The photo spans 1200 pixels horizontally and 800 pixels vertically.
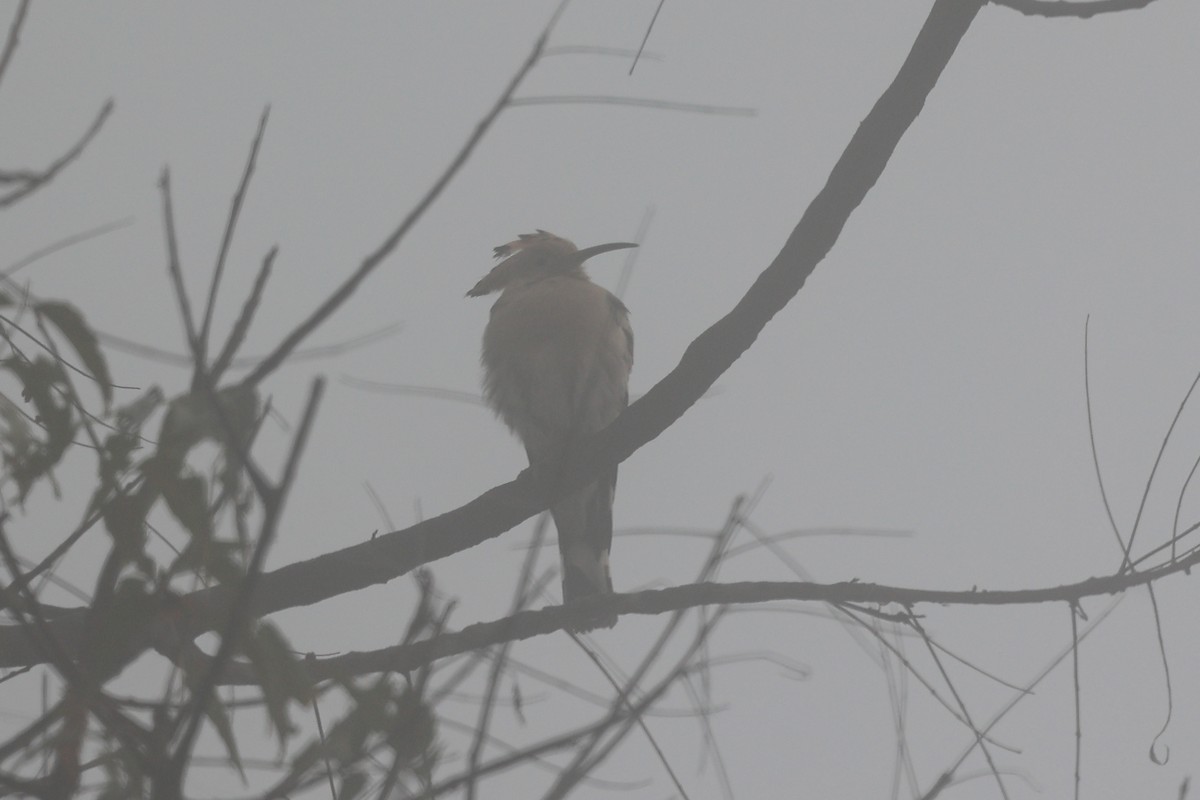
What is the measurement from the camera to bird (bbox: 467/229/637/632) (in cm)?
498

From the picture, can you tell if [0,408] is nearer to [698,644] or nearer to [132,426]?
[132,426]

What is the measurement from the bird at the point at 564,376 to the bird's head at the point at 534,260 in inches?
7.6

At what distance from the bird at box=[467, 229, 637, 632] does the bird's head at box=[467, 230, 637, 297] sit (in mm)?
192

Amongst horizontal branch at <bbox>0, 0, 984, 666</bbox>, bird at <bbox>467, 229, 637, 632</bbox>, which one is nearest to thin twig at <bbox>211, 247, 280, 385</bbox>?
horizontal branch at <bbox>0, 0, 984, 666</bbox>

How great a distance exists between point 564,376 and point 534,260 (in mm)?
1048

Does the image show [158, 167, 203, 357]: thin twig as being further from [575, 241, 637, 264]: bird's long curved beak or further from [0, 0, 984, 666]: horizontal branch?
[575, 241, 637, 264]: bird's long curved beak

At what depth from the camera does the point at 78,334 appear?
5.36 ft

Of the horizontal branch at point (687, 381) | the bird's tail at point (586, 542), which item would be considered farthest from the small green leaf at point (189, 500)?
the bird's tail at point (586, 542)

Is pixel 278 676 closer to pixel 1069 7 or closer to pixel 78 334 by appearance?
pixel 78 334

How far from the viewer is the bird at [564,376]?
4.98m

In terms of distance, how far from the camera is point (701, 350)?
115 inches

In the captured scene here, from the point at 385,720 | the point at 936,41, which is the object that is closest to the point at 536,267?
the point at 936,41

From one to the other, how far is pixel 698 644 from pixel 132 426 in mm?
742

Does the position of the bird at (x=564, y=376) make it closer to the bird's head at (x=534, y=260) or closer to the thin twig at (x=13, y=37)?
the bird's head at (x=534, y=260)
